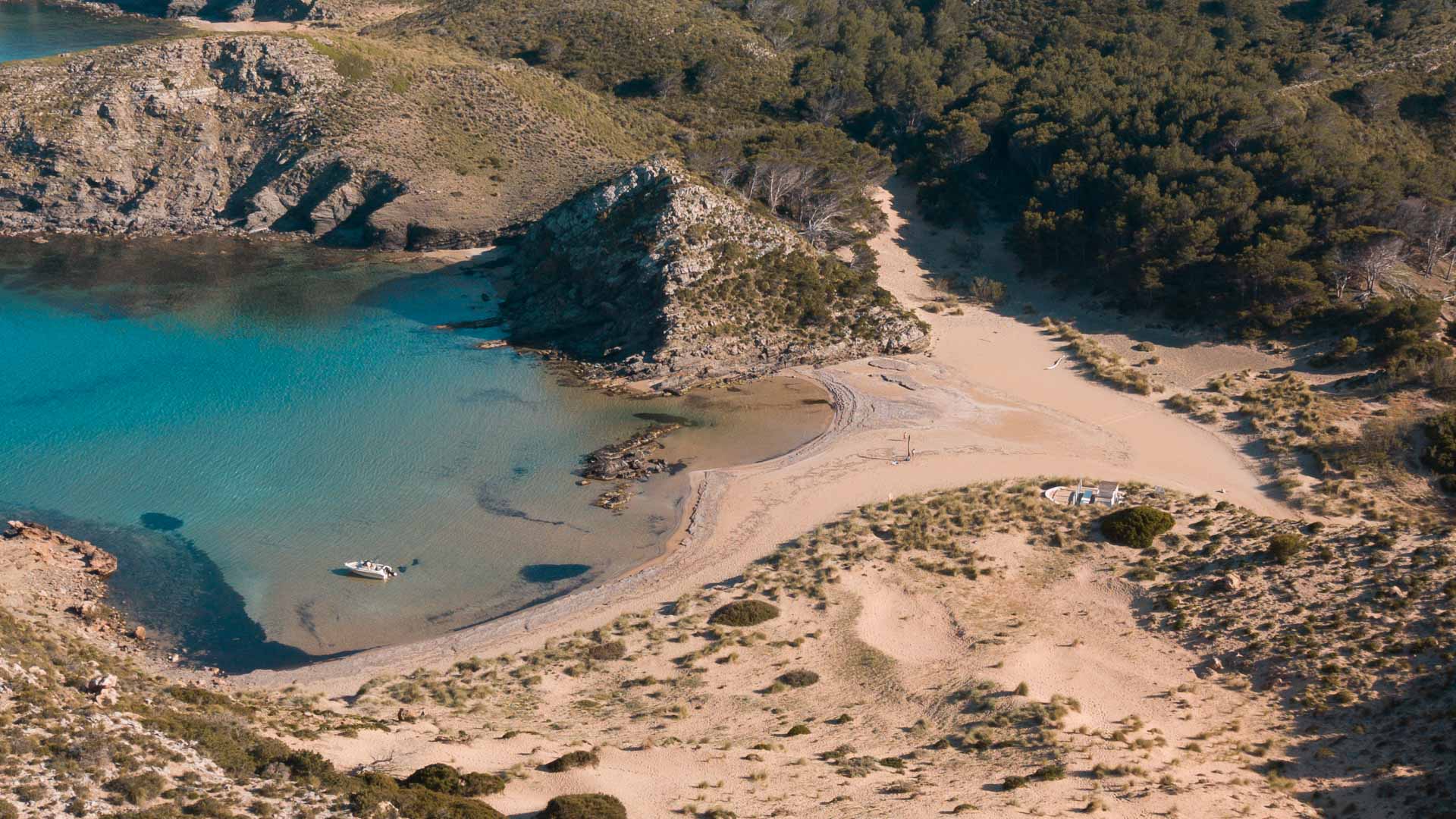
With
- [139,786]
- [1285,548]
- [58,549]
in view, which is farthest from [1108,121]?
[139,786]

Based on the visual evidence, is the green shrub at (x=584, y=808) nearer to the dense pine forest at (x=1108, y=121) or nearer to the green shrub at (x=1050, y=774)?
the green shrub at (x=1050, y=774)

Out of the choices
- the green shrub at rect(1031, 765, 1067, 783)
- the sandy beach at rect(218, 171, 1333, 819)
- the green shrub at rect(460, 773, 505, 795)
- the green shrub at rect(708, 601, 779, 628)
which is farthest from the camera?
the green shrub at rect(708, 601, 779, 628)

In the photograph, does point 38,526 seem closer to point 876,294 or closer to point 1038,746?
point 1038,746

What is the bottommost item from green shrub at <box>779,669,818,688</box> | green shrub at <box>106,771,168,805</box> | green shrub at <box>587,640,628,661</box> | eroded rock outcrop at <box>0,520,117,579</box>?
eroded rock outcrop at <box>0,520,117,579</box>

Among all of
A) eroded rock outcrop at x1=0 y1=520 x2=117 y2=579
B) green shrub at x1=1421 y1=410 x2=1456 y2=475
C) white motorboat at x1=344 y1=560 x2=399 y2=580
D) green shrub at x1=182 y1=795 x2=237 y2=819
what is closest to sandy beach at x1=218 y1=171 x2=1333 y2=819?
green shrub at x1=182 y1=795 x2=237 y2=819

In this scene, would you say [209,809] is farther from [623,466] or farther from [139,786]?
[623,466]

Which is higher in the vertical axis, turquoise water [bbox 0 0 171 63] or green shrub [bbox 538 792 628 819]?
turquoise water [bbox 0 0 171 63]

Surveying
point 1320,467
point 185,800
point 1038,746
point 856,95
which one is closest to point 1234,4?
point 856,95

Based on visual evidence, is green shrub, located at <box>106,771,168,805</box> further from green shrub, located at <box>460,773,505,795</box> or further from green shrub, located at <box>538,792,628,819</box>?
green shrub, located at <box>538,792,628,819</box>
